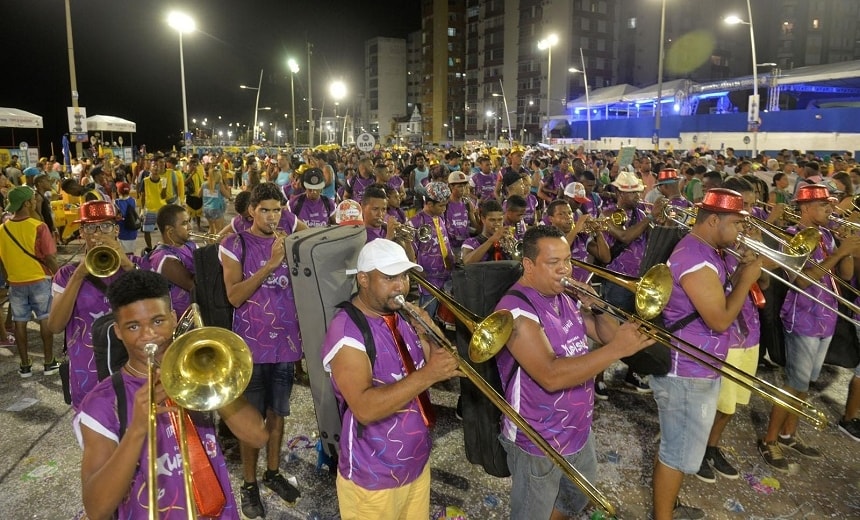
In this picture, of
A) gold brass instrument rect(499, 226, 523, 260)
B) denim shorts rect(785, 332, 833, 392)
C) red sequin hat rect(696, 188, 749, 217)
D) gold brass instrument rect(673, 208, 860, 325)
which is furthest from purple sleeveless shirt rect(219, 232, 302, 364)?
denim shorts rect(785, 332, 833, 392)

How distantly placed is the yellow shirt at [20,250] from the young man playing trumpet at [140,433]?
15.9ft

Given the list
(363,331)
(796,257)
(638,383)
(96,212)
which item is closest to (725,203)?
(796,257)

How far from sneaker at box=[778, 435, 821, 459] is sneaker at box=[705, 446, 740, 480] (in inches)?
26.7

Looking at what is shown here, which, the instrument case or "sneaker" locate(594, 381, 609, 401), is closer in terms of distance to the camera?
the instrument case

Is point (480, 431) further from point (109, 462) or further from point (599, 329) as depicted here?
point (109, 462)

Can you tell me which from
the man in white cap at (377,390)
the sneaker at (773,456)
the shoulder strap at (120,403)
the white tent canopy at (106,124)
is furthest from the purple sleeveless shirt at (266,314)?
the white tent canopy at (106,124)

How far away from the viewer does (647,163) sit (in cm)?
1244

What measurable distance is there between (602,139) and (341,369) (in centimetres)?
3817

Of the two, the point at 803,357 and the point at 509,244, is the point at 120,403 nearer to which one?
the point at 509,244

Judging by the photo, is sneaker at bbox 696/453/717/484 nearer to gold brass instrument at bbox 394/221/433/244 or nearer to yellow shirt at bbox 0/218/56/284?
gold brass instrument at bbox 394/221/433/244

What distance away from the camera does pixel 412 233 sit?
5977mm

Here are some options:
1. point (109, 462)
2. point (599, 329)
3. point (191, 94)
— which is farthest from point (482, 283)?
point (191, 94)

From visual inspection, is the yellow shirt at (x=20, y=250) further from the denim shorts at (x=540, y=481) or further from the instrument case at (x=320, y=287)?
the denim shorts at (x=540, y=481)

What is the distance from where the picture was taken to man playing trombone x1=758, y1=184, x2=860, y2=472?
4645mm
